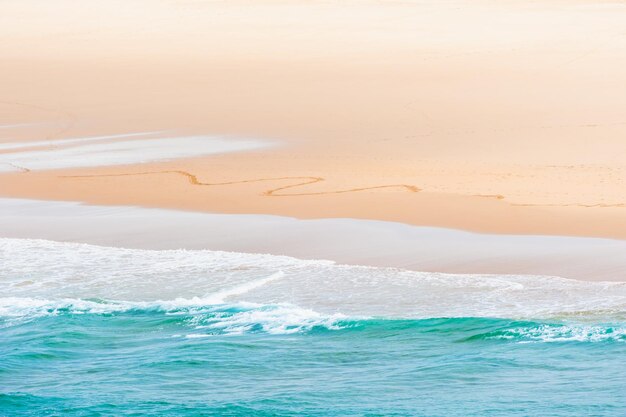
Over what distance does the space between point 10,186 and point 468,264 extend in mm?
7728

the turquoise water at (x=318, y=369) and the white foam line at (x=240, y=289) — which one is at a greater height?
the white foam line at (x=240, y=289)

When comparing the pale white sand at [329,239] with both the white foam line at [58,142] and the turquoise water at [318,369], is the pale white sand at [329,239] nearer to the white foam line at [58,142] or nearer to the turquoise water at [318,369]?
the turquoise water at [318,369]

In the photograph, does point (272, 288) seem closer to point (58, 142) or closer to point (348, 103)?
point (58, 142)

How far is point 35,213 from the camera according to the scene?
1514cm

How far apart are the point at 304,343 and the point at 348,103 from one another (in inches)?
483

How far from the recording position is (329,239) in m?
13.2

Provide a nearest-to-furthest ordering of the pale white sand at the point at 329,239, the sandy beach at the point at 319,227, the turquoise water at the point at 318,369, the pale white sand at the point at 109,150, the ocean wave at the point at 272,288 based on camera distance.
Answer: the turquoise water at the point at 318,369
the sandy beach at the point at 319,227
the ocean wave at the point at 272,288
the pale white sand at the point at 329,239
the pale white sand at the point at 109,150

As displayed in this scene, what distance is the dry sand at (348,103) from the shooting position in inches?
593

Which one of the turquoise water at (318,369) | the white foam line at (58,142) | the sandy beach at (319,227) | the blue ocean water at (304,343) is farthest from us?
the white foam line at (58,142)

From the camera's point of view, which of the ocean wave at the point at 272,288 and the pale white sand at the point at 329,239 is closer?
the ocean wave at the point at 272,288

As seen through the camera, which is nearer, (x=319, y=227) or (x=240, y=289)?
(x=240, y=289)

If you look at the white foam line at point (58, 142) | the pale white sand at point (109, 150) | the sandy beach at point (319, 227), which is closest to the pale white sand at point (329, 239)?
the sandy beach at point (319, 227)

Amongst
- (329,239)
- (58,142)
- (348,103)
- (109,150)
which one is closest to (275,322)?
(329,239)

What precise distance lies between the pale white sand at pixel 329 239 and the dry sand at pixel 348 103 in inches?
15.2
